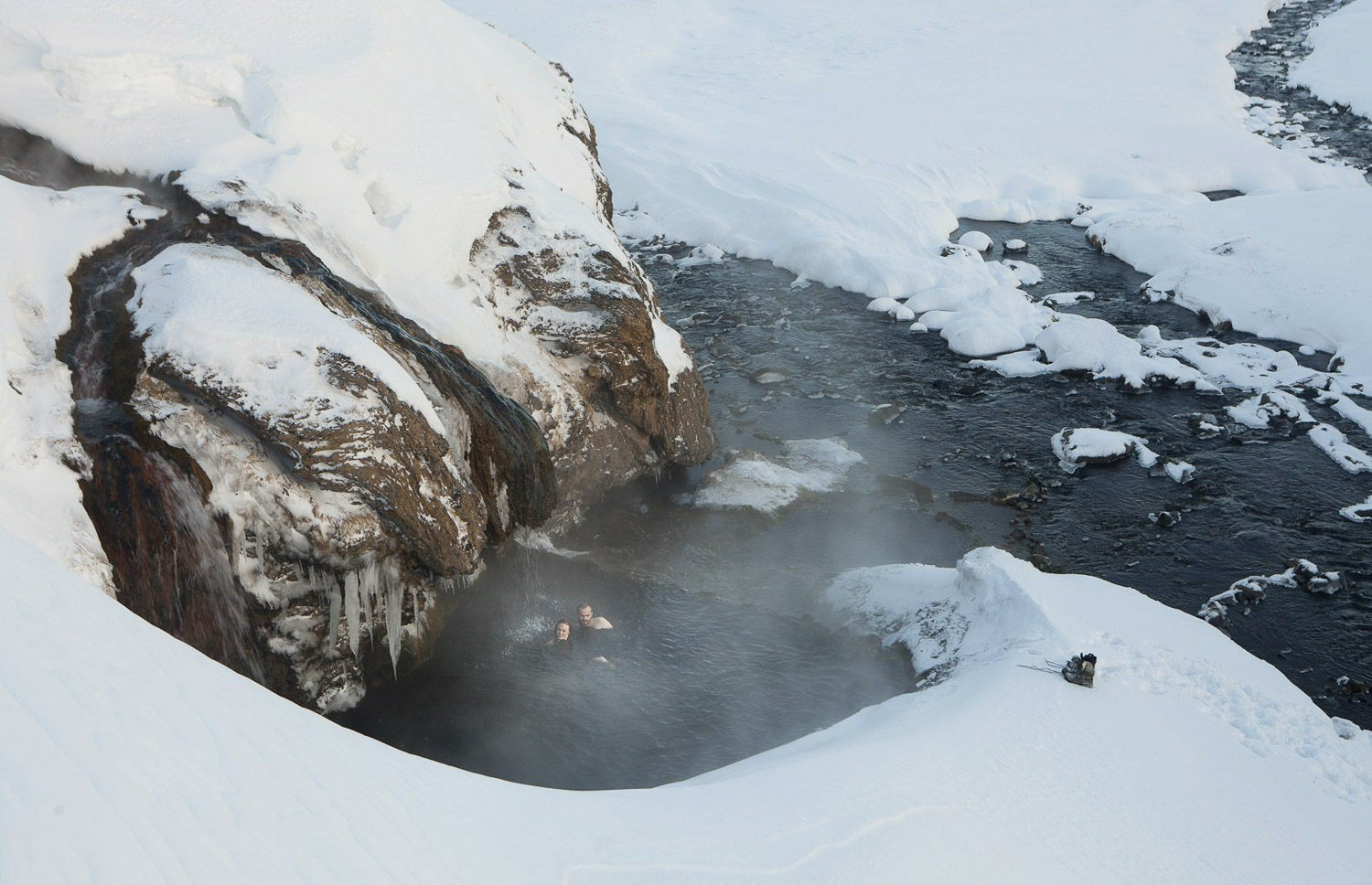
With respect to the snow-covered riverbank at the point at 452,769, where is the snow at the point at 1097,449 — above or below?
below

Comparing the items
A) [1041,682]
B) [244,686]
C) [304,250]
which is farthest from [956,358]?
[244,686]

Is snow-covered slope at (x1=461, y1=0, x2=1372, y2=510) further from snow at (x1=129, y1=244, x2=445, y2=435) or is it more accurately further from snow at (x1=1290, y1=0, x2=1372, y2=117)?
snow at (x1=129, y1=244, x2=445, y2=435)

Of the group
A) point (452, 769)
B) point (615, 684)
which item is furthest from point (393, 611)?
point (452, 769)

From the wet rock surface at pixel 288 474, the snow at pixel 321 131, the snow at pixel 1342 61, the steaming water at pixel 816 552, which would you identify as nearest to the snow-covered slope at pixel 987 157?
the snow at pixel 1342 61

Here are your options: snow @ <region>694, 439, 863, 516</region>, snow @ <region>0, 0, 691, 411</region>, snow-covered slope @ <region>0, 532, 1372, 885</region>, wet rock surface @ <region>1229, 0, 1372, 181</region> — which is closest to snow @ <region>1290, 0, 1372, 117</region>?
wet rock surface @ <region>1229, 0, 1372, 181</region>

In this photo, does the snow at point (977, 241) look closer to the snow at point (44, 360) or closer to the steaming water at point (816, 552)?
the steaming water at point (816, 552)

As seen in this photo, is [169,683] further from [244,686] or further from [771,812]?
[771,812]

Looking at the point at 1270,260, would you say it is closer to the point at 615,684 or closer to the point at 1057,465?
the point at 1057,465
